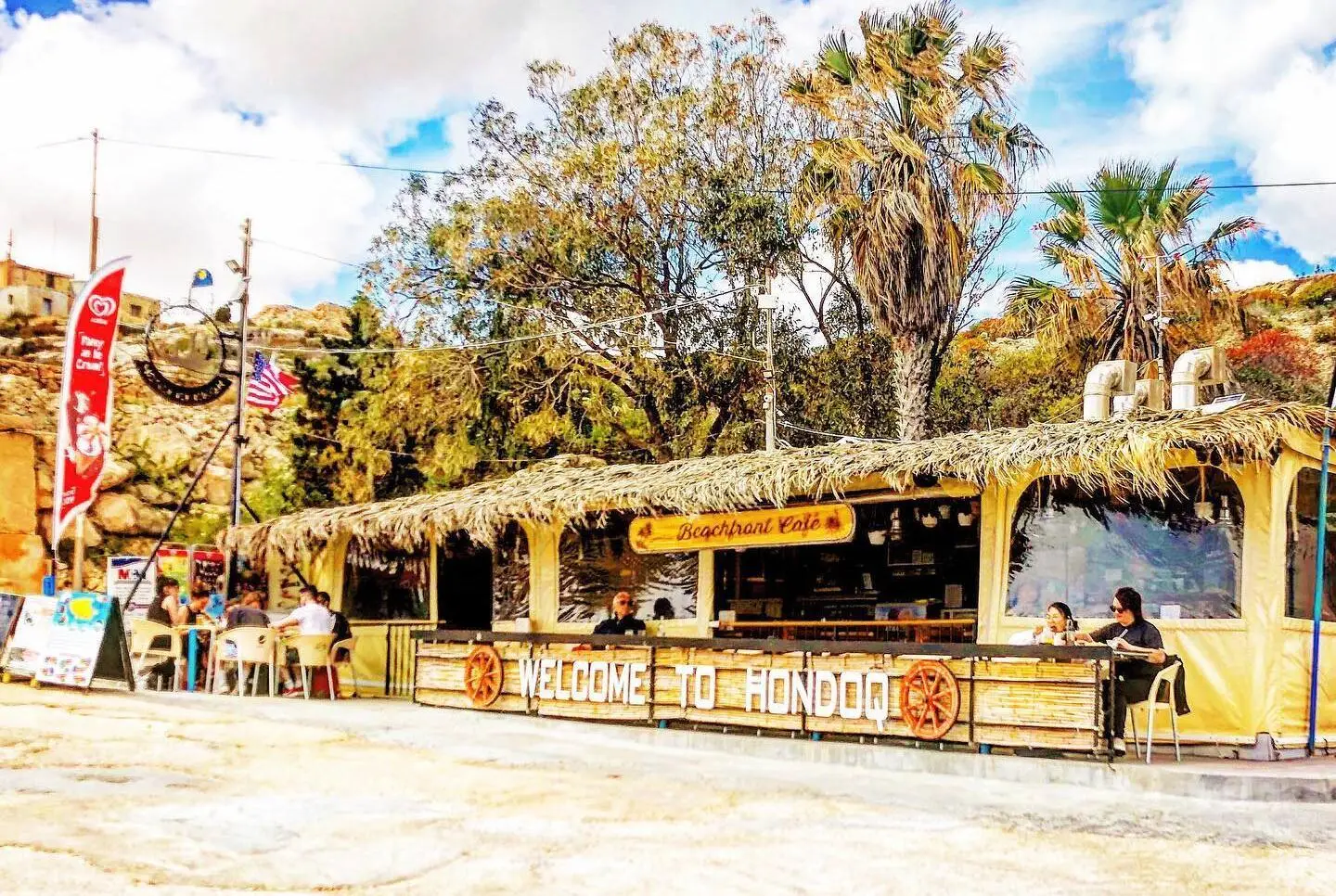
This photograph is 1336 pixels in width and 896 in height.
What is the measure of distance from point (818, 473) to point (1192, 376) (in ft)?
11.4

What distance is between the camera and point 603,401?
82.4 feet

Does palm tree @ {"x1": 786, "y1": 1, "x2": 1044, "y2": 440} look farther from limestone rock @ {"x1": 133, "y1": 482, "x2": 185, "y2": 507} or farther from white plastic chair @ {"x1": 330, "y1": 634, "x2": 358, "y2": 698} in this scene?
limestone rock @ {"x1": 133, "y1": 482, "x2": 185, "y2": 507}

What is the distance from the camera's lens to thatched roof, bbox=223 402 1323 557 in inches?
429

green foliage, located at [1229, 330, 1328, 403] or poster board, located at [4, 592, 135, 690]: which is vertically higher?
green foliage, located at [1229, 330, 1328, 403]

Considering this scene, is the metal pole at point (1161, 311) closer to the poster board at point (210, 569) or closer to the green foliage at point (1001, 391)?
the green foliage at point (1001, 391)

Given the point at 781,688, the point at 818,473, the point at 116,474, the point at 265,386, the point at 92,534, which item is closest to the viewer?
the point at 781,688

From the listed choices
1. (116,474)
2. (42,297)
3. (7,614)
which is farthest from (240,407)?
(42,297)

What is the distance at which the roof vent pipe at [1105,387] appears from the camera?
1338cm

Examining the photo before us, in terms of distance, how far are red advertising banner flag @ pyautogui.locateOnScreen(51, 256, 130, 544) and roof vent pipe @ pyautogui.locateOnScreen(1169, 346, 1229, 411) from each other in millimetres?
13079

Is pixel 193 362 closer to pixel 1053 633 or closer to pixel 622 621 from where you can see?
pixel 622 621

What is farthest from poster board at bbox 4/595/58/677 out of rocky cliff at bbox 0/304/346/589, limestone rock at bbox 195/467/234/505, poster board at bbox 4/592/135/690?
limestone rock at bbox 195/467/234/505

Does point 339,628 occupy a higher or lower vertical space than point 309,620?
lower

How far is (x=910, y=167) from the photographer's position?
19.7 metres

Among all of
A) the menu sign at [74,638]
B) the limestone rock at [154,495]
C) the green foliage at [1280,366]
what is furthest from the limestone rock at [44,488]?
the green foliage at [1280,366]
